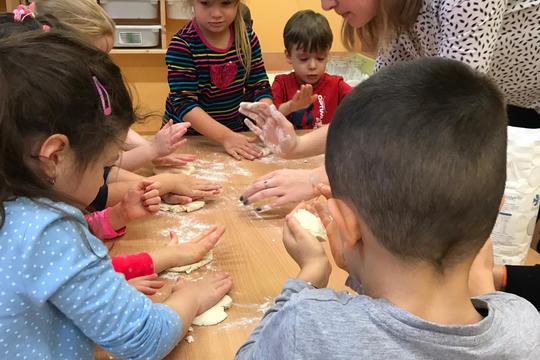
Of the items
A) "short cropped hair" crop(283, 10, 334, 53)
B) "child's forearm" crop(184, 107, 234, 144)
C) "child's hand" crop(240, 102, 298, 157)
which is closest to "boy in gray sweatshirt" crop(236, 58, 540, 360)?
"child's hand" crop(240, 102, 298, 157)

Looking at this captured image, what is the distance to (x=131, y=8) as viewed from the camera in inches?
140

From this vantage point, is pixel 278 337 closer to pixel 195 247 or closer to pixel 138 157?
pixel 195 247

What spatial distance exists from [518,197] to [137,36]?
307cm

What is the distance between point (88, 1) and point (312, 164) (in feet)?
2.91

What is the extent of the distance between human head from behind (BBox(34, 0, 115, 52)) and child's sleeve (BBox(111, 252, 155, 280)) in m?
0.70

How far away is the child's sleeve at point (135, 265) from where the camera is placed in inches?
43.3

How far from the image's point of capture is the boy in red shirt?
2398 mm

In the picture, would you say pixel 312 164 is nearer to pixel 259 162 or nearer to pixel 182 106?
pixel 259 162

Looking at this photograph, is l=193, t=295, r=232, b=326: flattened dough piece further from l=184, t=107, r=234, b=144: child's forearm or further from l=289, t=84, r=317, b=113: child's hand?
l=289, t=84, r=317, b=113: child's hand

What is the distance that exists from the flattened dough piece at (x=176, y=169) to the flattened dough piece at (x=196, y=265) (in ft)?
1.74

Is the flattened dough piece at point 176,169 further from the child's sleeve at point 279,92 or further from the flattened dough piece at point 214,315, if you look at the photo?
the child's sleeve at point 279,92

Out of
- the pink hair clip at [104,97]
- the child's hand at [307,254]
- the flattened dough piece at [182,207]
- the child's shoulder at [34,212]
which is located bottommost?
the flattened dough piece at [182,207]

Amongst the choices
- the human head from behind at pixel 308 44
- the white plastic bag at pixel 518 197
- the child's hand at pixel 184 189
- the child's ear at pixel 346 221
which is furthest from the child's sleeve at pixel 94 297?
the human head from behind at pixel 308 44

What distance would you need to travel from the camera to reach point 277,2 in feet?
13.1
